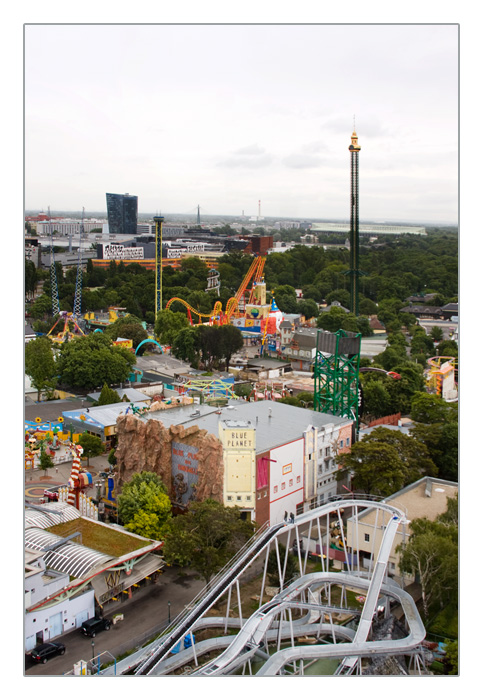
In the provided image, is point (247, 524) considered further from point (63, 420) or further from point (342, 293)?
point (342, 293)

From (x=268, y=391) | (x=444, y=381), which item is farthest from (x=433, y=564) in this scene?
(x=444, y=381)

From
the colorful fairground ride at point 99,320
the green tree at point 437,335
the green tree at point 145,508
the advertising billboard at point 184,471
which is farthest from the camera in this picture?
the colorful fairground ride at point 99,320

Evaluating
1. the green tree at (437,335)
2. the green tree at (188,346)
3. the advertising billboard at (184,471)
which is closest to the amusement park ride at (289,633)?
the advertising billboard at (184,471)

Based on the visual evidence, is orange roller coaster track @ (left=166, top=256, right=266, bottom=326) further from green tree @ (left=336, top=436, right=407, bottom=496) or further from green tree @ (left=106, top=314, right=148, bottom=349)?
green tree @ (left=336, top=436, right=407, bottom=496)

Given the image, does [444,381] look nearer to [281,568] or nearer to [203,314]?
[281,568]

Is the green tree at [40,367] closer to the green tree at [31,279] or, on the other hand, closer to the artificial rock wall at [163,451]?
the artificial rock wall at [163,451]
